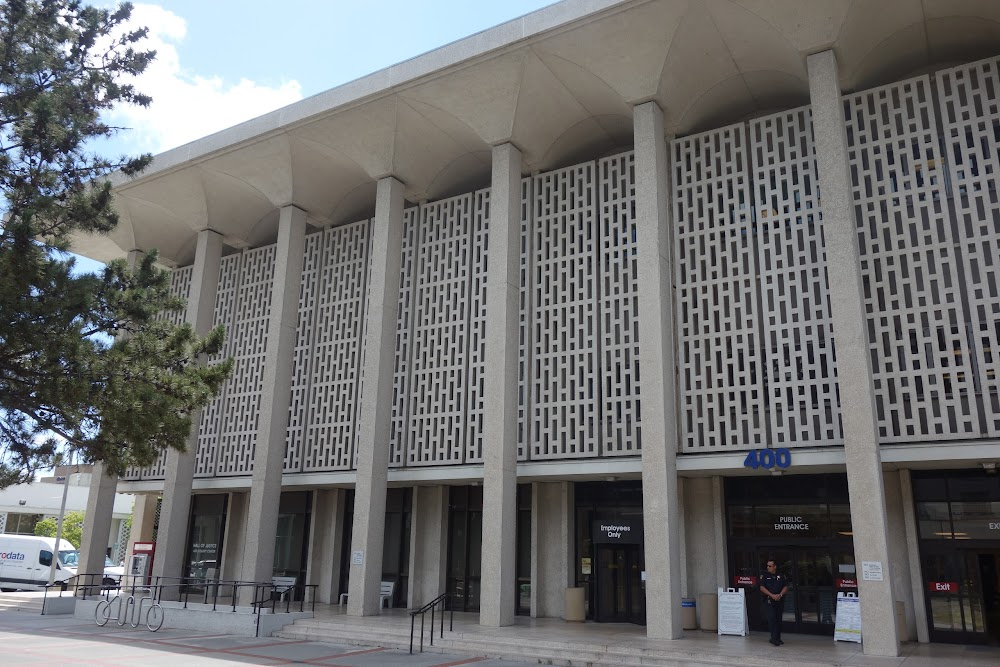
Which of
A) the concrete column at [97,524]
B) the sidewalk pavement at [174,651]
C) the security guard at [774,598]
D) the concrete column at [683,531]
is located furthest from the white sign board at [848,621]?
the concrete column at [97,524]

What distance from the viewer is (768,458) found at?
14.0 meters

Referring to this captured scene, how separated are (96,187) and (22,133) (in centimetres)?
102

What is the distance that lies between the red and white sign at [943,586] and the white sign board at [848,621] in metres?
1.62

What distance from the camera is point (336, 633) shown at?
15219 mm

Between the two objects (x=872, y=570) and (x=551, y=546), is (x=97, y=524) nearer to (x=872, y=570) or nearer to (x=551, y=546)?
(x=551, y=546)

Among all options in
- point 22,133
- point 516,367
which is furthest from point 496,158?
point 22,133

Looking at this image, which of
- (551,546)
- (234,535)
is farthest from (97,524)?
(551,546)

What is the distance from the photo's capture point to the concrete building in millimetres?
13789

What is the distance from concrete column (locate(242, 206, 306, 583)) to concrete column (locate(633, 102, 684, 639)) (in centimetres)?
977

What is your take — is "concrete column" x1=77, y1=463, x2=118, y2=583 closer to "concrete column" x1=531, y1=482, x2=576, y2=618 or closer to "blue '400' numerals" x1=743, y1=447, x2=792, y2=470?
"concrete column" x1=531, y1=482, x2=576, y2=618

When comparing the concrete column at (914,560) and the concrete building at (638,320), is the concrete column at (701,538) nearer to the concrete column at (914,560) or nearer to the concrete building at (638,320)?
the concrete building at (638,320)

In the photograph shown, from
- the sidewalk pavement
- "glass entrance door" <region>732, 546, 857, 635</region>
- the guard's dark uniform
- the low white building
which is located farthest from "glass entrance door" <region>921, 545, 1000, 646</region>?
the low white building

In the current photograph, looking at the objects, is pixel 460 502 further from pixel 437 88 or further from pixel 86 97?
pixel 86 97

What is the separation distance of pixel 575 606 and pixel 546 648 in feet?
14.3
